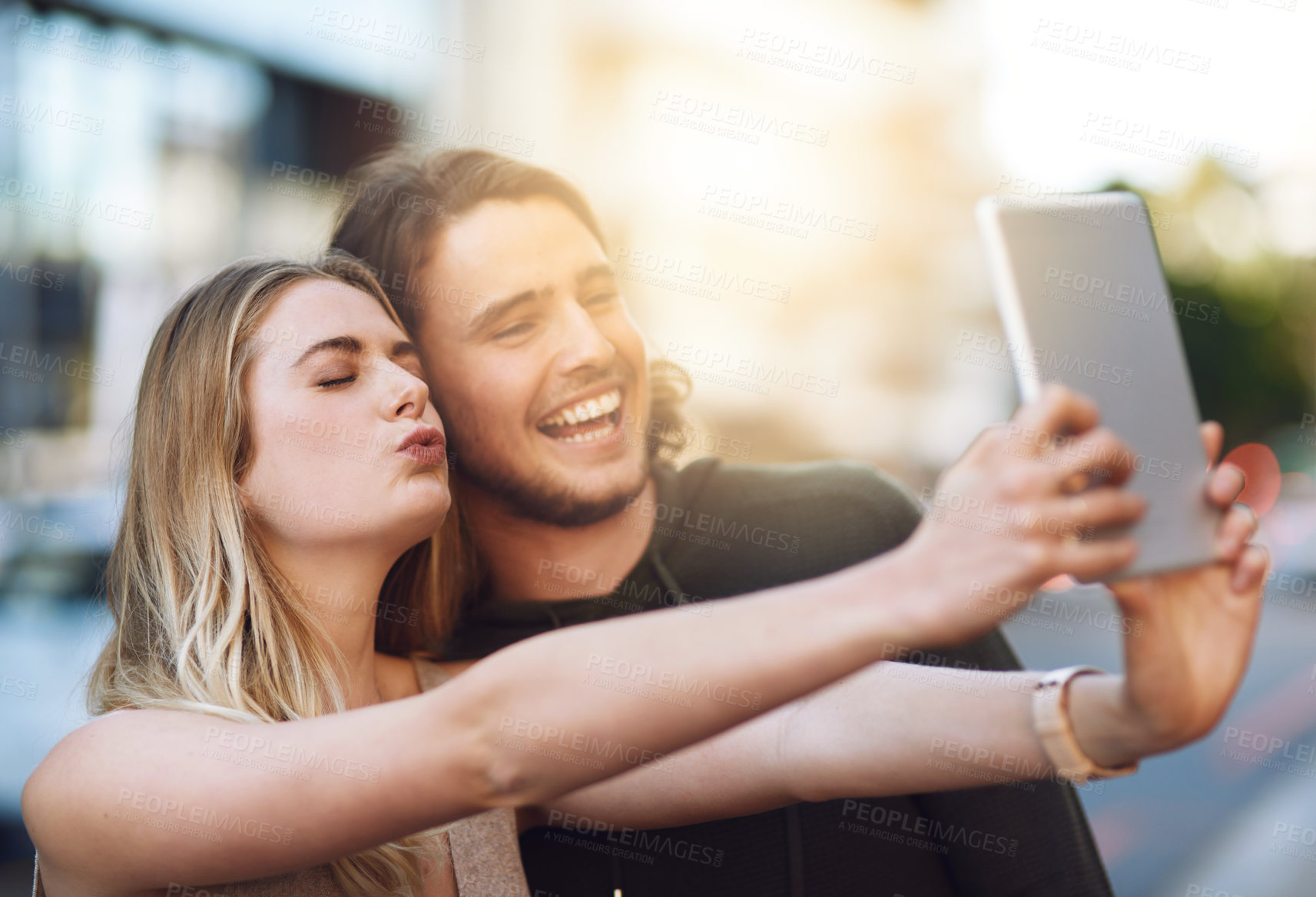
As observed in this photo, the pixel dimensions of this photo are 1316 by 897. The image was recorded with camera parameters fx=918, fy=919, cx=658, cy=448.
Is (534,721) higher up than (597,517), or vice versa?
(534,721)

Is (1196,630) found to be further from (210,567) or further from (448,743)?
(210,567)

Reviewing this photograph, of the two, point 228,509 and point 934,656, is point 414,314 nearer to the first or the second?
point 228,509

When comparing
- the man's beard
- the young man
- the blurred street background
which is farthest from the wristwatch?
the blurred street background

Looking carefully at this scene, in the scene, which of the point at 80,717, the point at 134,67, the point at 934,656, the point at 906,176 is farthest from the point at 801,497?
the point at 906,176

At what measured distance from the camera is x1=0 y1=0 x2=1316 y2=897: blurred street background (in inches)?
59.4

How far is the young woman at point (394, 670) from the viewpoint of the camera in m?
0.71

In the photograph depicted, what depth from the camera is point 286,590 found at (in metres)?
1.19

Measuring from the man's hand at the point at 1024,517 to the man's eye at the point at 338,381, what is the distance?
771 mm

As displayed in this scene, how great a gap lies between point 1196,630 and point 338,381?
0.97 meters

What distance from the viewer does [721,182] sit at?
1.69 m

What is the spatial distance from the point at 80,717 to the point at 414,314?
3.77ft

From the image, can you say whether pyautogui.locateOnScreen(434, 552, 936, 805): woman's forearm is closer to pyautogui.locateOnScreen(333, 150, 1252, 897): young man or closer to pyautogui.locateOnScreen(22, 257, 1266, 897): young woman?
pyautogui.locateOnScreen(22, 257, 1266, 897): young woman

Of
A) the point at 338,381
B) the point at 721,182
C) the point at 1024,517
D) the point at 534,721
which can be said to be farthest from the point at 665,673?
the point at 721,182

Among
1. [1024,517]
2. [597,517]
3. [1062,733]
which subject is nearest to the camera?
[1024,517]
